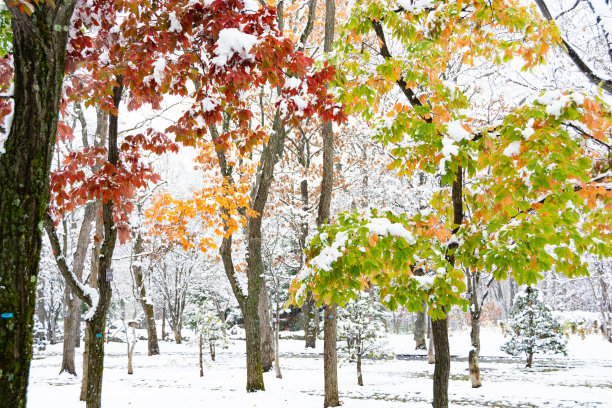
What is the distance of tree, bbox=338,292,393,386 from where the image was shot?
11.7m

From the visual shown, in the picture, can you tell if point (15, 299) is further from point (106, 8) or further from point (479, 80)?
point (479, 80)

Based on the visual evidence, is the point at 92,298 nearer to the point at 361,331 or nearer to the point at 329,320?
the point at 329,320

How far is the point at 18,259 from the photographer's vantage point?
228cm

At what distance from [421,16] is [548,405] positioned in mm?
8346

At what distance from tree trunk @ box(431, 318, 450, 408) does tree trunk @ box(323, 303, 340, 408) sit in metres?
3.33

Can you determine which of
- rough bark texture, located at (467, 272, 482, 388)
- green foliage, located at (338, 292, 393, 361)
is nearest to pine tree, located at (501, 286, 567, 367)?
rough bark texture, located at (467, 272, 482, 388)

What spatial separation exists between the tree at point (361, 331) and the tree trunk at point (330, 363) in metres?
3.88

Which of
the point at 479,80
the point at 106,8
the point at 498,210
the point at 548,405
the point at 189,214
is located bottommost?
the point at 548,405

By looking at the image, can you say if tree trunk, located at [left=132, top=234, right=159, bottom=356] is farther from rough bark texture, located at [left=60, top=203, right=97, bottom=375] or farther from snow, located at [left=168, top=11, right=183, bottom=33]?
snow, located at [left=168, top=11, right=183, bottom=33]

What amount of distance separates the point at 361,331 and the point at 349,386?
154 cm

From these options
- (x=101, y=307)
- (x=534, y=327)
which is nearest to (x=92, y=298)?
(x=101, y=307)

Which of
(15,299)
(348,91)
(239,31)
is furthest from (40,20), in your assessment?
(348,91)

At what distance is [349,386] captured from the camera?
11.3 metres

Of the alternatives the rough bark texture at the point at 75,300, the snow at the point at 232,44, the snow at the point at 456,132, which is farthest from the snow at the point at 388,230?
the rough bark texture at the point at 75,300
